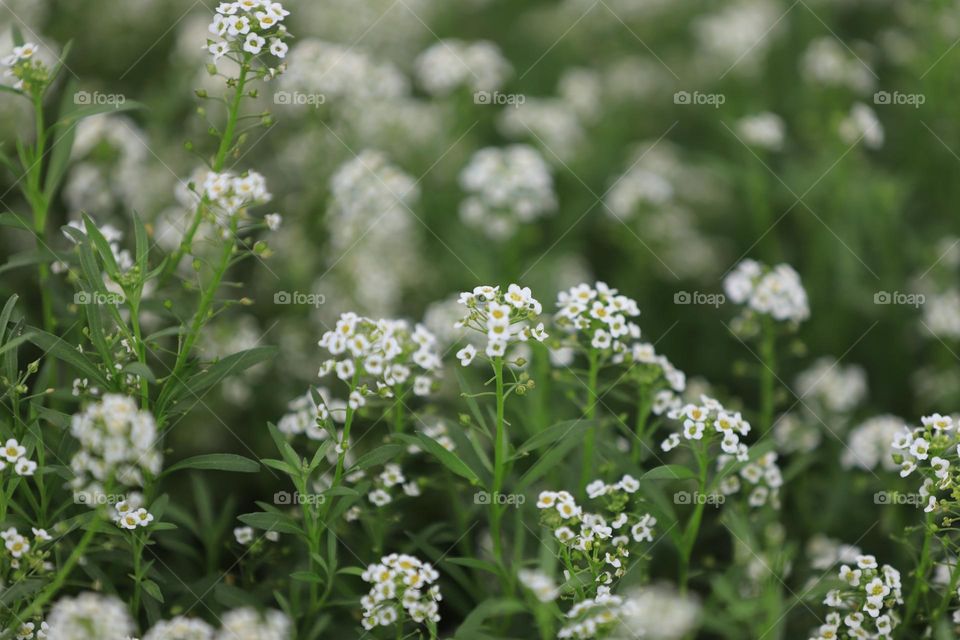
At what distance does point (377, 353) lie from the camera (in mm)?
3496

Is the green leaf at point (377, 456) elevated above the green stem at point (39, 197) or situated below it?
below

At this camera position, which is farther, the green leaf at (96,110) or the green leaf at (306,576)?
the green leaf at (96,110)

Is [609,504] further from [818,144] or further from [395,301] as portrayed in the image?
[818,144]

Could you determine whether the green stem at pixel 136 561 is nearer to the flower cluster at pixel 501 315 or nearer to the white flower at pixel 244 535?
the white flower at pixel 244 535

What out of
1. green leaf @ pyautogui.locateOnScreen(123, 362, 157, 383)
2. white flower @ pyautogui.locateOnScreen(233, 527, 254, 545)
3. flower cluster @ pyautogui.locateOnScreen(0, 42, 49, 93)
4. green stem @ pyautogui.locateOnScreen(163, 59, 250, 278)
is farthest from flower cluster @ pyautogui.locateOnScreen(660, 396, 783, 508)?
flower cluster @ pyautogui.locateOnScreen(0, 42, 49, 93)

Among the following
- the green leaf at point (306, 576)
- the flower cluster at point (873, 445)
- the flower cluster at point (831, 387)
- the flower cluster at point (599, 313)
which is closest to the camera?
the green leaf at point (306, 576)

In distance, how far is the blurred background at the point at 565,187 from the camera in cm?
531

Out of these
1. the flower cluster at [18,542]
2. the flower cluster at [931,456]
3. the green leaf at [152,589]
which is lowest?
the green leaf at [152,589]

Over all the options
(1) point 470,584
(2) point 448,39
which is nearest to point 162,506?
(1) point 470,584

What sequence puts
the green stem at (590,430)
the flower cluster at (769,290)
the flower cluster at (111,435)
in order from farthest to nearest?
the flower cluster at (769,290) → the green stem at (590,430) → the flower cluster at (111,435)

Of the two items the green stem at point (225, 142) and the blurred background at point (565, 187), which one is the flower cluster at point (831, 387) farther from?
the green stem at point (225, 142)

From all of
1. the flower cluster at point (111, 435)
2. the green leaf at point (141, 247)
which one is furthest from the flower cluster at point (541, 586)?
the green leaf at point (141, 247)

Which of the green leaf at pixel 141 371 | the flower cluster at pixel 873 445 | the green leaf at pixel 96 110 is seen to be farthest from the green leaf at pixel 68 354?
the flower cluster at pixel 873 445

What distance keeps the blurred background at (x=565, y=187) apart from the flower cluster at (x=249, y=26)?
1266 mm
